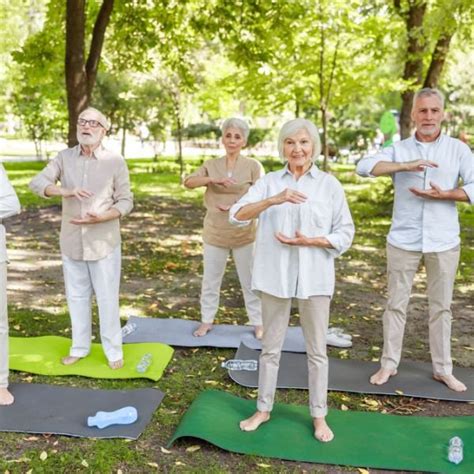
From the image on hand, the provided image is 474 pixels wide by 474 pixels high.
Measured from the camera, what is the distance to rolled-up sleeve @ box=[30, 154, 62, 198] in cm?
458

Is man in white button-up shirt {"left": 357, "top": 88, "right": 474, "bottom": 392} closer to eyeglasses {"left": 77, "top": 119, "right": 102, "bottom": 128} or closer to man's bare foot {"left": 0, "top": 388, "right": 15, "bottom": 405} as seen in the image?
eyeglasses {"left": 77, "top": 119, "right": 102, "bottom": 128}

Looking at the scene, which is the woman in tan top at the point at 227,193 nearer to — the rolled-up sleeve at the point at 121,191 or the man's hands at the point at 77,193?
the rolled-up sleeve at the point at 121,191

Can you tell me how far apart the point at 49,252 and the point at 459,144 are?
6715 millimetres

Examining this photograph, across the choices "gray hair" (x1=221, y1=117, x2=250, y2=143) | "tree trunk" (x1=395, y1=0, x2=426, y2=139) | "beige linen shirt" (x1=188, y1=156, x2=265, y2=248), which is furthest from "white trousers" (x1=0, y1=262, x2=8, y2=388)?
"tree trunk" (x1=395, y1=0, x2=426, y2=139)

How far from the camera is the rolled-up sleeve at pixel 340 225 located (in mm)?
3557

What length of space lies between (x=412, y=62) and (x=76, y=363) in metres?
11.1

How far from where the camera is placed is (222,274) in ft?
18.4

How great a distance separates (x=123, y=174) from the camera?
185 inches

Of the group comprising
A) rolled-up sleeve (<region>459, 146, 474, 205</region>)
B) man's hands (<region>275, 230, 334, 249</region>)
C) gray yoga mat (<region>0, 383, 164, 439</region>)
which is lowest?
gray yoga mat (<region>0, 383, 164, 439</region>)

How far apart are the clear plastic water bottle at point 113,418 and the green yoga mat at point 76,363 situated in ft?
2.27

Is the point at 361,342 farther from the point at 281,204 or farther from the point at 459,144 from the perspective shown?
the point at 281,204

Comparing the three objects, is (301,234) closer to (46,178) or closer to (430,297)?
(430,297)

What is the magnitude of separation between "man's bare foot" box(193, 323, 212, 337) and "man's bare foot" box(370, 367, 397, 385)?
1652 millimetres

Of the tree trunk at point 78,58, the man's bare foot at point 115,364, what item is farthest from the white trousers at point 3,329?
the tree trunk at point 78,58
